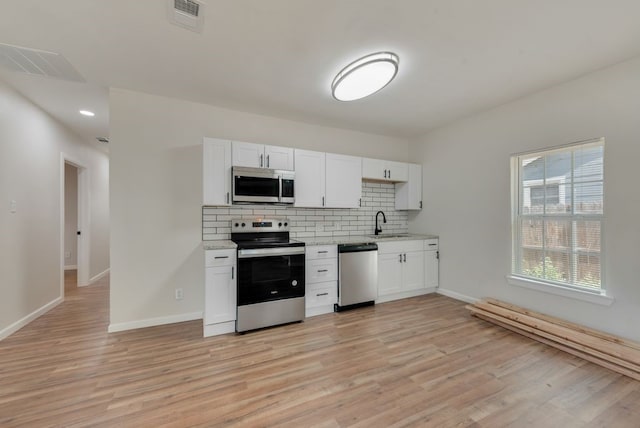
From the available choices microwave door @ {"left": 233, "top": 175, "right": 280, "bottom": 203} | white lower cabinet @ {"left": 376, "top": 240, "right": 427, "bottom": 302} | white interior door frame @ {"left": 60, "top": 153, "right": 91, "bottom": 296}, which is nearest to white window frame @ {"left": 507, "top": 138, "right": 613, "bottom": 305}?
white lower cabinet @ {"left": 376, "top": 240, "right": 427, "bottom": 302}

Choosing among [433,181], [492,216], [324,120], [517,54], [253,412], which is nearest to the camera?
[253,412]

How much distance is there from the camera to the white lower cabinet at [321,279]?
3.35m

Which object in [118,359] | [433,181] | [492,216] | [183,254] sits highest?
[433,181]

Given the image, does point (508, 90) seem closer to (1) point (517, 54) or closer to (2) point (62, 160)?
(1) point (517, 54)

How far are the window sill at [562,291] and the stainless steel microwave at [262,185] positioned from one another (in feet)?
9.84

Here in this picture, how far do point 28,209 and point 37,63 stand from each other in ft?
6.21

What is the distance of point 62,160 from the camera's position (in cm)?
410

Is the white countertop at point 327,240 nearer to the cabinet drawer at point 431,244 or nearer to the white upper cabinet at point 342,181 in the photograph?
the cabinet drawer at point 431,244

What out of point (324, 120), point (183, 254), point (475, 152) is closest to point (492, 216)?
point (475, 152)

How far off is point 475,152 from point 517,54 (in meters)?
1.62

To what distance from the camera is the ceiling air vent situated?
176 centimetres

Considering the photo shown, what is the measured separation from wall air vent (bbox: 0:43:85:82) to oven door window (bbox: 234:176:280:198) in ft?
5.99

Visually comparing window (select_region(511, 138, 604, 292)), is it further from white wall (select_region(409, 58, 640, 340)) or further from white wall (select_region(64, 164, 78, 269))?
white wall (select_region(64, 164, 78, 269))

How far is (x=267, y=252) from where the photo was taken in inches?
117
